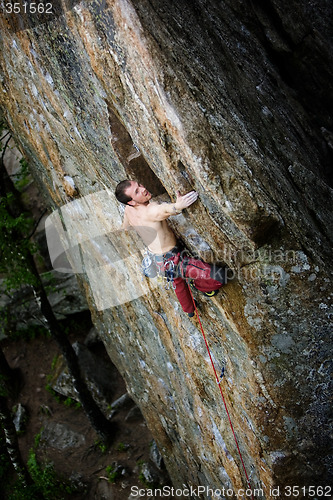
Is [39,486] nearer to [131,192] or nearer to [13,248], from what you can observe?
[13,248]

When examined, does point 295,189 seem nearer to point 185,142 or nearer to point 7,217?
point 185,142

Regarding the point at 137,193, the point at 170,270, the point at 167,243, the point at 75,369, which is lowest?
the point at 75,369

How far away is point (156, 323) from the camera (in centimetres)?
788

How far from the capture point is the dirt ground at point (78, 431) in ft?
38.1

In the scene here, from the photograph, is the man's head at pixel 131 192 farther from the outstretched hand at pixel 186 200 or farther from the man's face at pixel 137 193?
A: the outstretched hand at pixel 186 200

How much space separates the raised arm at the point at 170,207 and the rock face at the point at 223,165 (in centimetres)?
16

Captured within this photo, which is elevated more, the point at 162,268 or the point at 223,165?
the point at 223,165

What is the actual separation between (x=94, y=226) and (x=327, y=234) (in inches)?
178

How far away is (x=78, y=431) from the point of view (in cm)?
1328

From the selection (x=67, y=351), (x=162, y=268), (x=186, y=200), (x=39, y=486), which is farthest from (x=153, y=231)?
(x=39, y=486)

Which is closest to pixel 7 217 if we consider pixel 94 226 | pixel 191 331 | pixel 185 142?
pixel 94 226

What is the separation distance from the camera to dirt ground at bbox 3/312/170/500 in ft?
38.1

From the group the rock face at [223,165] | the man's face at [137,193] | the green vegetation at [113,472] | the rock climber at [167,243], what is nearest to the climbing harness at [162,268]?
the rock climber at [167,243]

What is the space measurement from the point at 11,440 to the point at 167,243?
7130mm
